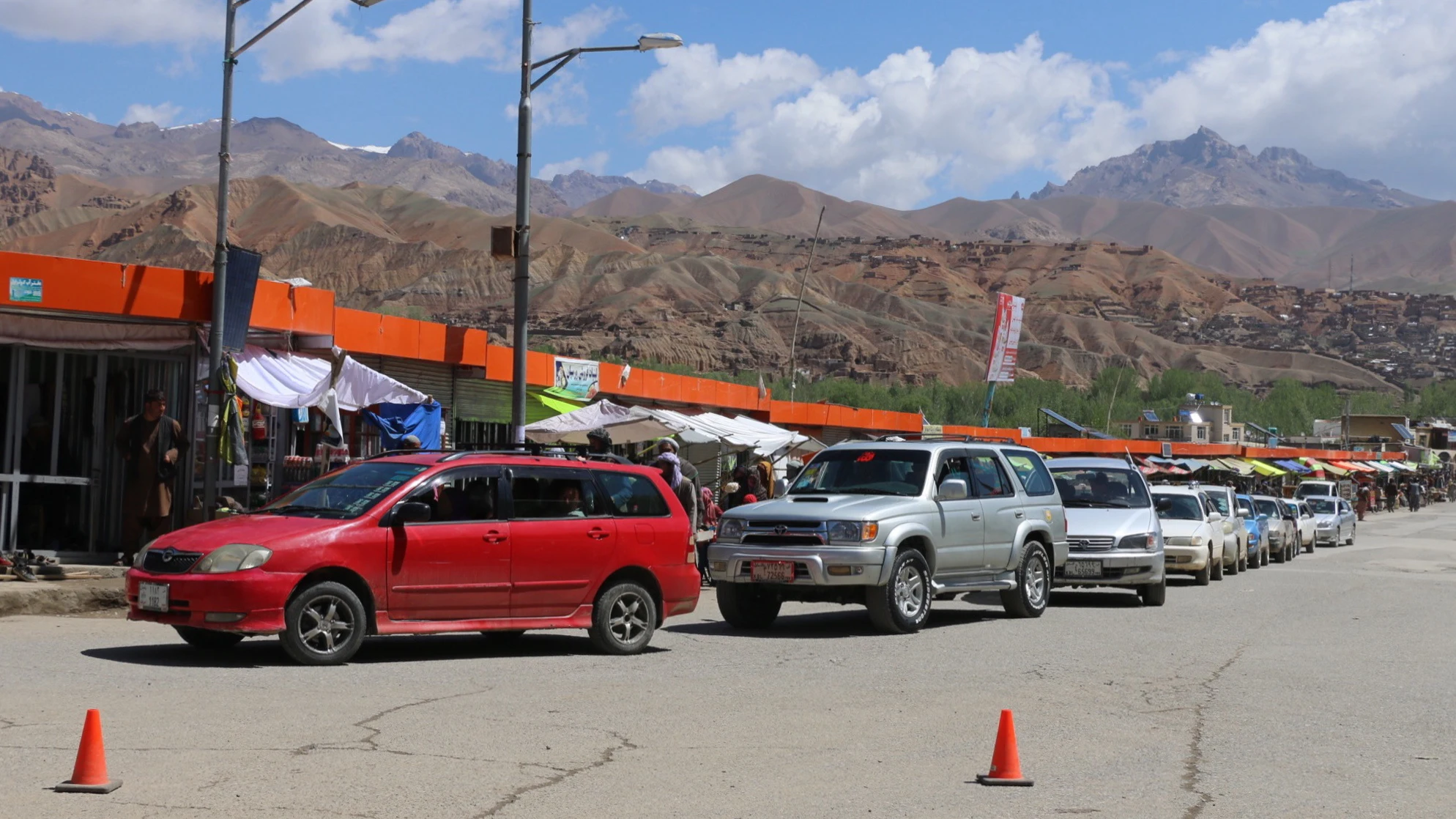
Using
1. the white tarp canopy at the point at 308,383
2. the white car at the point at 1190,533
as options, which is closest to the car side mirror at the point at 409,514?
the white tarp canopy at the point at 308,383

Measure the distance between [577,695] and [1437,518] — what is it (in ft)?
242

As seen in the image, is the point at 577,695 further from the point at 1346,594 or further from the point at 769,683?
the point at 1346,594

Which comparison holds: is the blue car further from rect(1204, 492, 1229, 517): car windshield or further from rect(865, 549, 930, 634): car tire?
rect(865, 549, 930, 634): car tire

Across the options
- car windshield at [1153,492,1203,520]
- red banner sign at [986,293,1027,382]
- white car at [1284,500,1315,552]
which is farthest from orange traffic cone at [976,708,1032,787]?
red banner sign at [986,293,1027,382]

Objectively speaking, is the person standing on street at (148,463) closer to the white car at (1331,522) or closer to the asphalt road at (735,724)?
the asphalt road at (735,724)

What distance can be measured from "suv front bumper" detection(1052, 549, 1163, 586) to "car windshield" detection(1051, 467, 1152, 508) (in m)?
1.29

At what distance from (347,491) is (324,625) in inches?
45.7

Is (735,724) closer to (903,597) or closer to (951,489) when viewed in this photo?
(903,597)

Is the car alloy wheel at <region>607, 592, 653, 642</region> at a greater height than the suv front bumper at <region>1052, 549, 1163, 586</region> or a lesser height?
lesser

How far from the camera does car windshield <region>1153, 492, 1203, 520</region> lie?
81.1 ft

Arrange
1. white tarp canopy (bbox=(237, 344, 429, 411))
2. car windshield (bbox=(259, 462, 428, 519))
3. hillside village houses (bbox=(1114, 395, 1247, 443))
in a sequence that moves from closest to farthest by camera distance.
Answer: car windshield (bbox=(259, 462, 428, 519)), white tarp canopy (bbox=(237, 344, 429, 411)), hillside village houses (bbox=(1114, 395, 1247, 443))

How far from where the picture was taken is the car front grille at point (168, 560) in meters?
10.9

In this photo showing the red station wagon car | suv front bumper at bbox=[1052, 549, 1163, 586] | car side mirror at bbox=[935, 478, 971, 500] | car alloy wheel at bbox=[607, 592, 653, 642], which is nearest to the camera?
the red station wagon car

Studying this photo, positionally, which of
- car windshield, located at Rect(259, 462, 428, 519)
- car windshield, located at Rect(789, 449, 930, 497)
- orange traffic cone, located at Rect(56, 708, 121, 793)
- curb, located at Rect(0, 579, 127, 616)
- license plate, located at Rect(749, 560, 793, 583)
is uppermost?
car windshield, located at Rect(789, 449, 930, 497)
